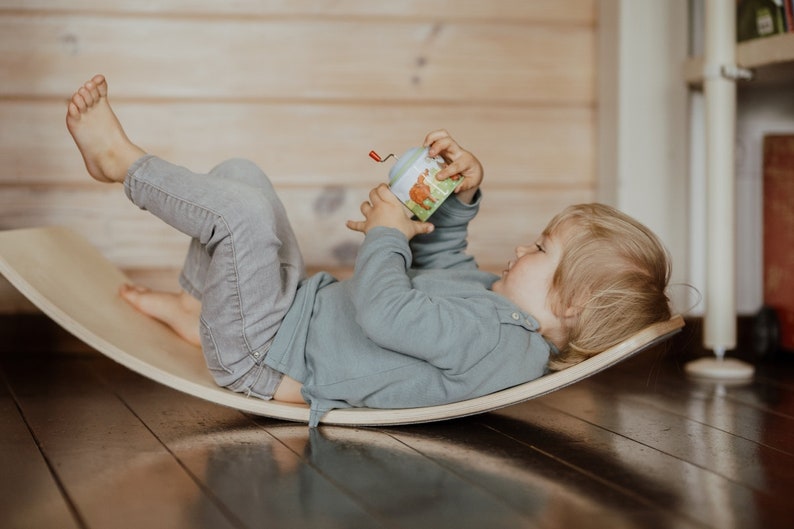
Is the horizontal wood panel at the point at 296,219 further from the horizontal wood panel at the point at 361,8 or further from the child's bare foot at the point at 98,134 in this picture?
the child's bare foot at the point at 98,134

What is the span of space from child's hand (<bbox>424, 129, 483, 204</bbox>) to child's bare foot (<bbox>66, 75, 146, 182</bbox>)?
0.42 meters

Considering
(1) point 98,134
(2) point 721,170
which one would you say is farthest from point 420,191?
(2) point 721,170

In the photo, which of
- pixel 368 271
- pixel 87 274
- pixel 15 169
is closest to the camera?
pixel 368 271

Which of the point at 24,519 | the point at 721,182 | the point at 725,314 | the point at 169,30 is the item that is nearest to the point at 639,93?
the point at 721,182

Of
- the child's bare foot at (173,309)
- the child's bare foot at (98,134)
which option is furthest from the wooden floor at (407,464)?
the child's bare foot at (98,134)

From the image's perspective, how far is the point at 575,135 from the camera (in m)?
2.09

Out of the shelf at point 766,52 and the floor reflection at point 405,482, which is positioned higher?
the shelf at point 766,52

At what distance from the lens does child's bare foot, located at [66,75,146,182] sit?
1374 mm

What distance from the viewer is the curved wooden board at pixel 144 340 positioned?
1206 mm

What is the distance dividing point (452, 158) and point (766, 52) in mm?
675

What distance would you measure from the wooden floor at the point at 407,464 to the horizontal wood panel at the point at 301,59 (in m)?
0.68

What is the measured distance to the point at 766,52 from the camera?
1.66m

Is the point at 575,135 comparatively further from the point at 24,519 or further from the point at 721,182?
the point at 24,519

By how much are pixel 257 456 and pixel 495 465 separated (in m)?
0.27
